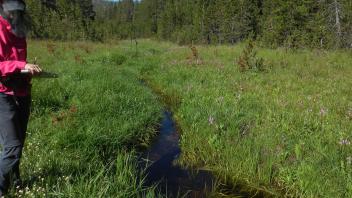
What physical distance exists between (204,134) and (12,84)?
4442 millimetres

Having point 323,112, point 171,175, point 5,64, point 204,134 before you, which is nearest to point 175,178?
point 171,175

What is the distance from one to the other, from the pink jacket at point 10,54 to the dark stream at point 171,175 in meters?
2.64

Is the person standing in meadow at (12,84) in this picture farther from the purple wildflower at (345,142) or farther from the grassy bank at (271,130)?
the purple wildflower at (345,142)

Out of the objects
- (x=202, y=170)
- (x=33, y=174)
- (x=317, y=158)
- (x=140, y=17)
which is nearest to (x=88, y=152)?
(x=33, y=174)

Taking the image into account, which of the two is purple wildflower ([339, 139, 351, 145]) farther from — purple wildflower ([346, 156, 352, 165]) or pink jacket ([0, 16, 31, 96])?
pink jacket ([0, 16, 31, 96])

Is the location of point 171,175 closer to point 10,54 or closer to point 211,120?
point 211,120

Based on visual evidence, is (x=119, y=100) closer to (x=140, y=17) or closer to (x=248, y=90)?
(x=248, y=90)

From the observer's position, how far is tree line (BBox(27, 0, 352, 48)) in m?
29.0

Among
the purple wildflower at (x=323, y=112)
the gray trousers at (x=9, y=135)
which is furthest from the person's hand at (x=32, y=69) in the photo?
the purple wildflower at (x=323, y=112)

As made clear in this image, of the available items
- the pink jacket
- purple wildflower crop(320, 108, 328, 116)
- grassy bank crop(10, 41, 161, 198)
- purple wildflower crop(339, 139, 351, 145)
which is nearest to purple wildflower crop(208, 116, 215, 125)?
grassy bank crop(10, 41, 161, 198)

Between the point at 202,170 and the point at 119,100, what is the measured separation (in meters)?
3.53

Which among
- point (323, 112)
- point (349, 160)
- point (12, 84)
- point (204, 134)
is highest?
point (12, 84)

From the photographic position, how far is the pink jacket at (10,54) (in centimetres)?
345

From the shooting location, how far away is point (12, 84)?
3.66 metres
